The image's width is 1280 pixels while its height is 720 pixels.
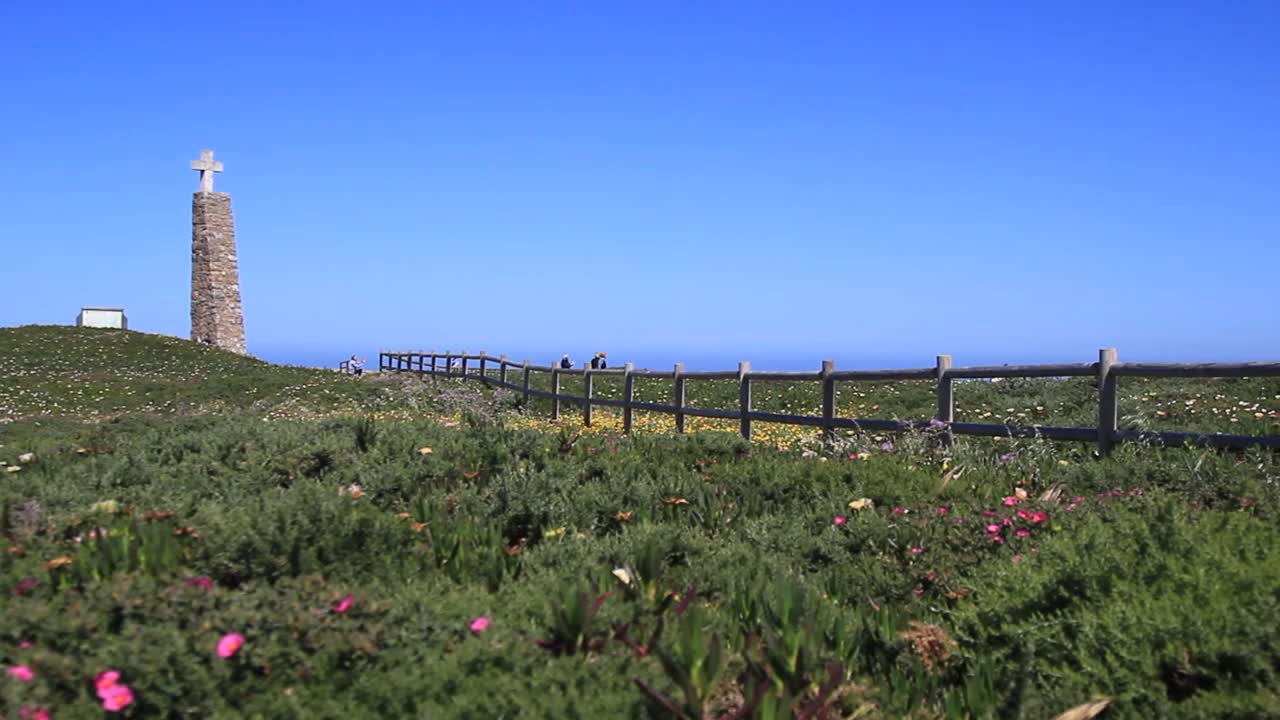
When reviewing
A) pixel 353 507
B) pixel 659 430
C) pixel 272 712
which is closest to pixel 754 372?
pixel 659 430

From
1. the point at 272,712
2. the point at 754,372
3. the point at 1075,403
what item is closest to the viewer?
the point at 272,712

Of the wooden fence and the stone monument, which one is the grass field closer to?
the wooden fence

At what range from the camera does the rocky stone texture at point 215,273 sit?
45344 mm

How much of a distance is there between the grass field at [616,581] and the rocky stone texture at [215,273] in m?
39.5

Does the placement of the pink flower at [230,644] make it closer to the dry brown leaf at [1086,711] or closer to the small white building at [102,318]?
the dry brown leaf at [1086,711]

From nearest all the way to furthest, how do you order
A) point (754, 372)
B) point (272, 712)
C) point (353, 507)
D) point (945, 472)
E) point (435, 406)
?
point (272, 712) → point (353, 507) → point (945, 472) → point (754, 372) → point (435, 406)

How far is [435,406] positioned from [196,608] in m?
19.2

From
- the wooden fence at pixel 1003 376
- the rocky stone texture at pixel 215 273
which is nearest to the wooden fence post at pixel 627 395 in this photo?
the wooden fence at pixel 1003 376

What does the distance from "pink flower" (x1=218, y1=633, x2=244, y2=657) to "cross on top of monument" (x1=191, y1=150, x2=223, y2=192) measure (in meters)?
46.0

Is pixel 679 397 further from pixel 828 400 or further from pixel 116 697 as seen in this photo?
pixel 116 697

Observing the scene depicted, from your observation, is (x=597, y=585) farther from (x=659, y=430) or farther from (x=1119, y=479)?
(x=659, y=430)

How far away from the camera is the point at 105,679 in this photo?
309 cm

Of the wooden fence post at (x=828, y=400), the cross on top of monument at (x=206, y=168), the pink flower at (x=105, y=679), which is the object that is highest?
the cross on top of monument at (x=206, y=168)

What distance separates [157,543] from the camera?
448 centimetres
